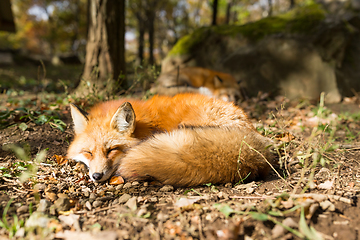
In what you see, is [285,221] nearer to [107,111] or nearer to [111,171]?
[111,171]

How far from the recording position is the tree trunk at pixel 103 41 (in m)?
4.11

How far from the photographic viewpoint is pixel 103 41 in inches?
165

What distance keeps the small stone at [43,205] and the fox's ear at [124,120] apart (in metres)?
0.85

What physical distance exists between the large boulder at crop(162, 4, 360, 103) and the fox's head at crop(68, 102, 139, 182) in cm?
466

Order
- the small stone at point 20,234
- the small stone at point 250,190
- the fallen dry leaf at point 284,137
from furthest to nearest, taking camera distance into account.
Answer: the fallen dry leaf at point 284,137 < the small stone at point 250,190 < the small stone at point 20,234

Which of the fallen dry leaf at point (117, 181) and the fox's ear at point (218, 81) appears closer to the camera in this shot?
the fallen dry leaf at point (117, 181)

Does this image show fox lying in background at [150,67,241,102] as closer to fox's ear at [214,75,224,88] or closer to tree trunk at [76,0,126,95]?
fox's ear at [214,75,224,88]

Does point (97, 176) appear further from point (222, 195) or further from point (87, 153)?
point (222, 195)

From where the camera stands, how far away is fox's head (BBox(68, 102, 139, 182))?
2.07 metres

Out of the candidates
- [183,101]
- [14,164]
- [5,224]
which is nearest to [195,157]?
[183,101]

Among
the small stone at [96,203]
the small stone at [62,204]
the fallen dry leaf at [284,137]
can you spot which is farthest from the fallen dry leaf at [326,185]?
the small stone at [62,204]

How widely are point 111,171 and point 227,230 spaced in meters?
1.23

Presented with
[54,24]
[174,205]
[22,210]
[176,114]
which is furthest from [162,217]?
[54,24]

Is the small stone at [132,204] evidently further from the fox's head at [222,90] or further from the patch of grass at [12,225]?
the fox's head at [222,90]
